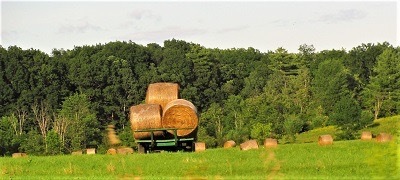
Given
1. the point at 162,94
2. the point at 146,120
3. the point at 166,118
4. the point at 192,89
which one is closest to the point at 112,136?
the point at 192,89

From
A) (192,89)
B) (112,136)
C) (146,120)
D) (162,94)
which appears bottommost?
(112,136)

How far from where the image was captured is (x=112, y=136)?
95562 mm

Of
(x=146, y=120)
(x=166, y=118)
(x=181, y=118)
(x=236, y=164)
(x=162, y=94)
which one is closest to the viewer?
(x=236, y=164)

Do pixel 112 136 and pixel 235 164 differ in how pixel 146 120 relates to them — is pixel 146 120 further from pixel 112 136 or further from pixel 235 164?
pixel 112 136

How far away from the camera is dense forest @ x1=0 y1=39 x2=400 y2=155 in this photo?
79.3m

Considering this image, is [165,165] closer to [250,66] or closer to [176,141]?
[176,141]

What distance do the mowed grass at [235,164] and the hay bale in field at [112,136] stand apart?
58.6 metres

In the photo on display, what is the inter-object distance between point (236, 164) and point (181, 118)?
9.20 meters

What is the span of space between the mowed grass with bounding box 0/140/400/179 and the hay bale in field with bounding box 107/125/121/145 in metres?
58.6

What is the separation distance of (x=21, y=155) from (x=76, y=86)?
71024 millimetres

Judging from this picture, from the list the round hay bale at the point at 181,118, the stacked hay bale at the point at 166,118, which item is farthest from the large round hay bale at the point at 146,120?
the round hay bale at the point at 181,118

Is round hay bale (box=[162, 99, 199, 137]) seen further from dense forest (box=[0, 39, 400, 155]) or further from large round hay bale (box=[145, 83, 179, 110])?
dense forest (box=[0, 39, 400, 155])

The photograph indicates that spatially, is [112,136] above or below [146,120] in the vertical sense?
below

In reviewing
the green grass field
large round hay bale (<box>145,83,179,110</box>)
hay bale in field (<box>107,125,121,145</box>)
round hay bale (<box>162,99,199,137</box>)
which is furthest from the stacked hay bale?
hay bale in field (<box>107,125,121,145</box>)
